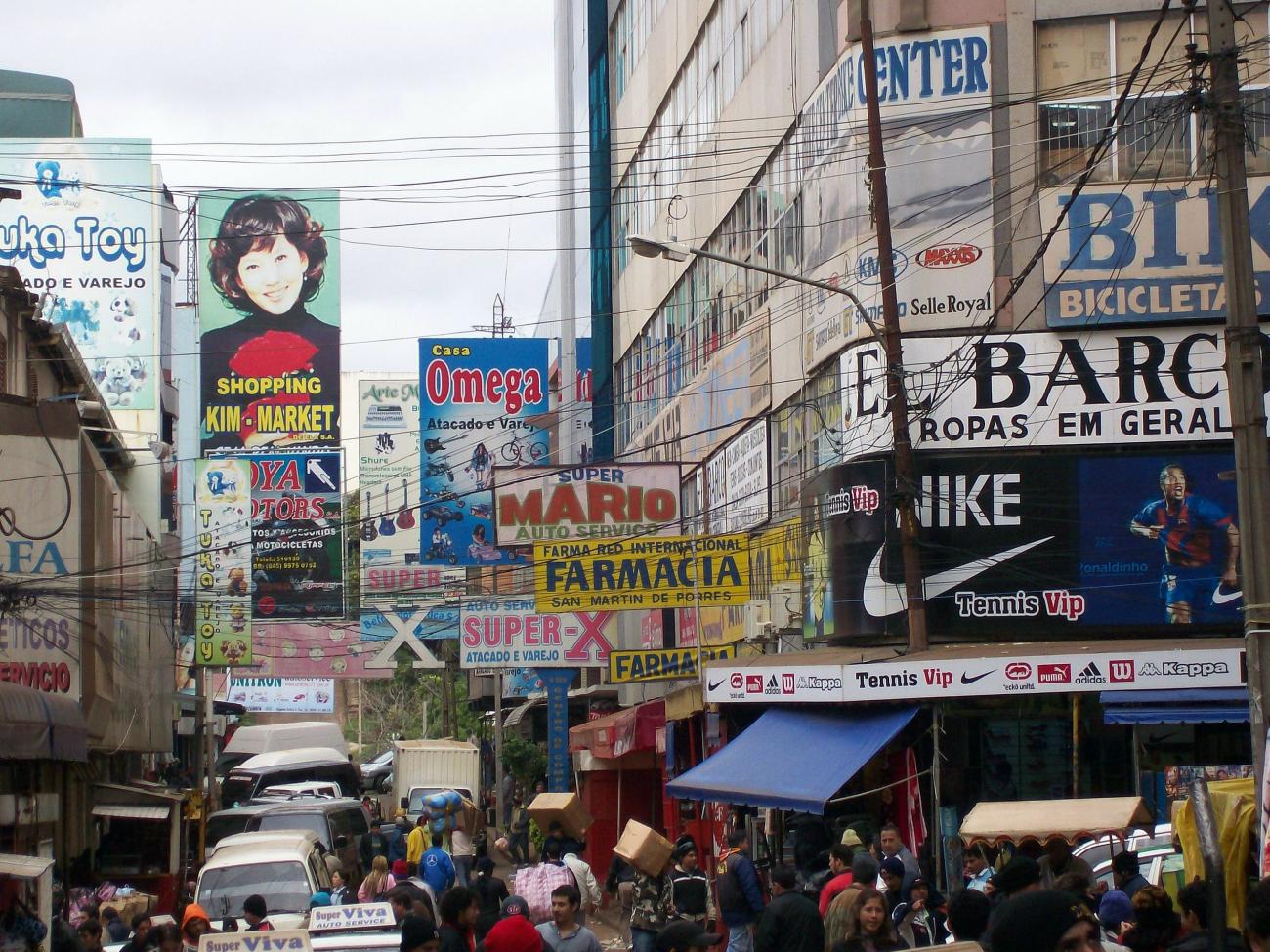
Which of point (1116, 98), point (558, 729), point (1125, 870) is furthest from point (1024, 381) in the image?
point (558, 729)

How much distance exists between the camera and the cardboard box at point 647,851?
15.5m

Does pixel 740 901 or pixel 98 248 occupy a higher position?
pixel 98 248

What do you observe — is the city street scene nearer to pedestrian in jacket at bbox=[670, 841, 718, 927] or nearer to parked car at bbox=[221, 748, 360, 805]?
pedestrian in jacket at bbox=[670, 841, 718, 927]

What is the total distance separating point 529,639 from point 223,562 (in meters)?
16.8

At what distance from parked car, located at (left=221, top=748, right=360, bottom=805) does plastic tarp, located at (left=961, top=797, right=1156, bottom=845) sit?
1490 inches

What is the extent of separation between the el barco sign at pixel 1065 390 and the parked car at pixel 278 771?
3071 cm

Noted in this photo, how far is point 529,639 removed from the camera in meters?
32.1

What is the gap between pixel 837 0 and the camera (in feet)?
80.3

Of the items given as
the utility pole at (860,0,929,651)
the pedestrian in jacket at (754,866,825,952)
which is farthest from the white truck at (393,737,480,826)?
the pedestrian in jacket at (754,866,825,952)

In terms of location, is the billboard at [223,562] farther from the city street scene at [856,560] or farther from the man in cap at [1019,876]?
the man in cap at [1019,876]

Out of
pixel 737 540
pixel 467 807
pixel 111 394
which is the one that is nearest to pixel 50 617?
pixel 467 807

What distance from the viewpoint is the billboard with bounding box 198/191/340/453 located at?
52.8 metres

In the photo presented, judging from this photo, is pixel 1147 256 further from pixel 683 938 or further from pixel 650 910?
pixel 683 938

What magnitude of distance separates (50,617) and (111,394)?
2859 centimetres
